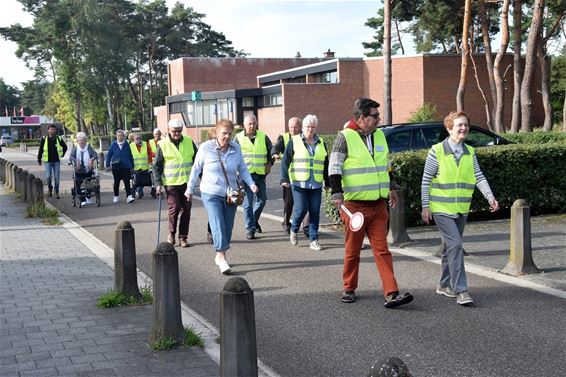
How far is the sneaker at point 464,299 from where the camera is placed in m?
6.92

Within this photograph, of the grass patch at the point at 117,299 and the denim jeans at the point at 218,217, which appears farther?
the denim jeans at the point at 218,217

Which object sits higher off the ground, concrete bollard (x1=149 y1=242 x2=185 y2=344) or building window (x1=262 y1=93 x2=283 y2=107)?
building window (x1=262 y1=93 x2=283 y2=107)

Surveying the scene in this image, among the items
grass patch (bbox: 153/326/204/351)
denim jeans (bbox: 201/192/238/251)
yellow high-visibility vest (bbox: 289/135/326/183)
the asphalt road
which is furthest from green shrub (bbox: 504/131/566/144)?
grass patch (bbox: 153/326/204/351)

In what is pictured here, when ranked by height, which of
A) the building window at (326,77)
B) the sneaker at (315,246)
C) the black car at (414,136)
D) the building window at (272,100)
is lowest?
the sneaker at (315,246)

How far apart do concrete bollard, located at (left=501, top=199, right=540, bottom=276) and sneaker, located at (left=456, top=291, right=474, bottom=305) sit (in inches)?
60.1

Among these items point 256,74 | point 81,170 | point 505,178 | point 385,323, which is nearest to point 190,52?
point 256,74

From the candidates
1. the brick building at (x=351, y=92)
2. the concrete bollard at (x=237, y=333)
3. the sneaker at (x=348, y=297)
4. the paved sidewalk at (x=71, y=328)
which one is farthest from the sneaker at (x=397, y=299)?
the brick building at (x=351, y=92)

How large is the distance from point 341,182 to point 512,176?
6.55 meters

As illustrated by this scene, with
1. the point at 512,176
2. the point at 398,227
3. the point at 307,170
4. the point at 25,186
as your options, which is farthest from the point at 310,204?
the point at 25,186

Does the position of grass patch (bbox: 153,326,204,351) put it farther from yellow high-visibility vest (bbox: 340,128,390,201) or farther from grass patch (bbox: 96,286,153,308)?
yellow high-visibility vest (bbox: 340,128,390,201)

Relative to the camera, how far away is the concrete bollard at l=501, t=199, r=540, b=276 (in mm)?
8203

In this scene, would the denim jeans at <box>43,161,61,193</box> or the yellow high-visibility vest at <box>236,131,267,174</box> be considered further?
the denim jeans at <box>43,161,61,193</box>

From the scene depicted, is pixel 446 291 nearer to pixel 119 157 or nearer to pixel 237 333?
pixel 237 333

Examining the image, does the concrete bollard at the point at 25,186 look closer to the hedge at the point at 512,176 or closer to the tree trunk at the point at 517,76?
the hedge at the point at 512,176
